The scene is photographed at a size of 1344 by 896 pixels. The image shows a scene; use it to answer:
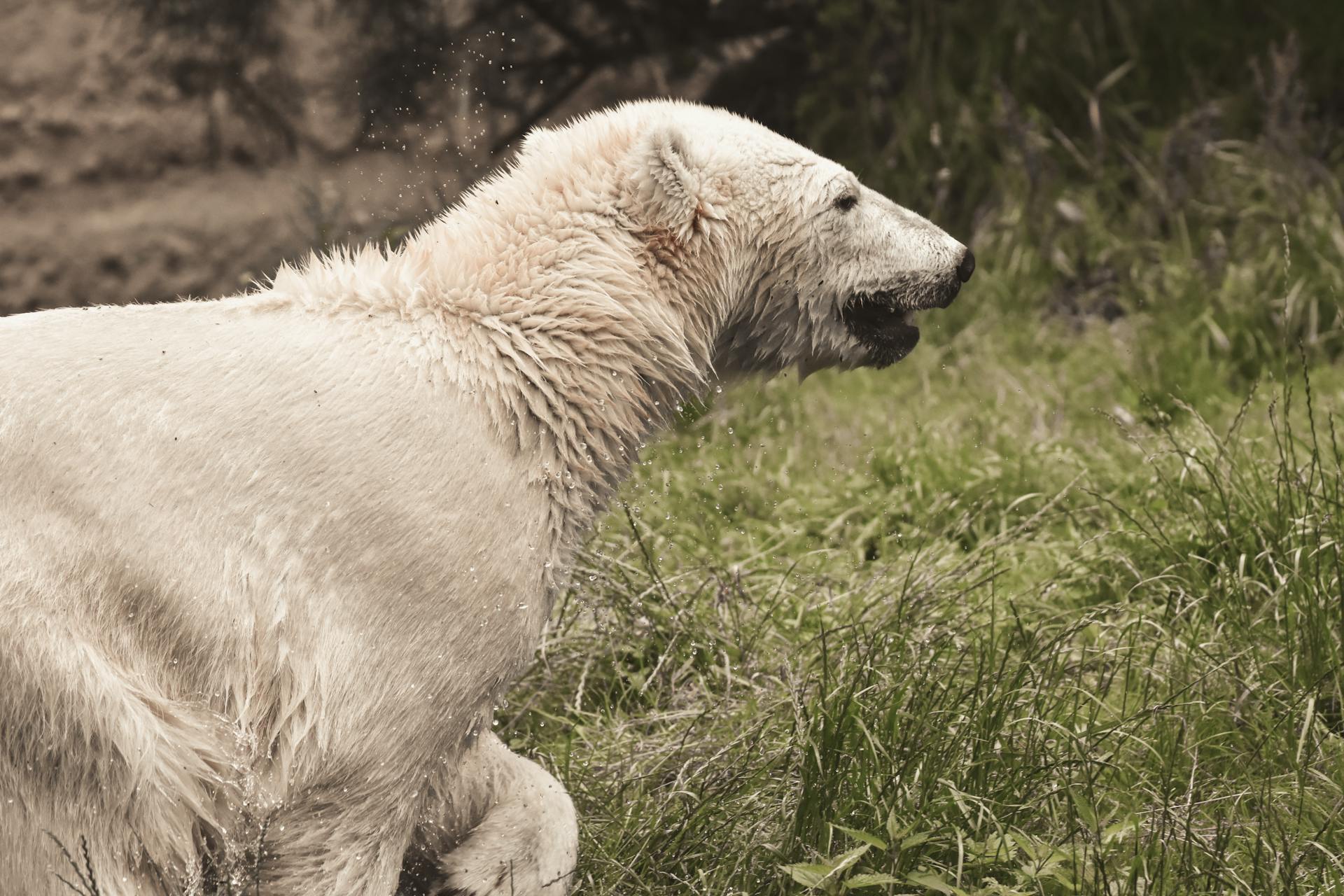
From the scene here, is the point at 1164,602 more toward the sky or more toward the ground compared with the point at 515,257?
more toward the ground

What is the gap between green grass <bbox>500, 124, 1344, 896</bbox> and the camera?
302cm

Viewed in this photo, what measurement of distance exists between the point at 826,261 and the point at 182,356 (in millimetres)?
1433

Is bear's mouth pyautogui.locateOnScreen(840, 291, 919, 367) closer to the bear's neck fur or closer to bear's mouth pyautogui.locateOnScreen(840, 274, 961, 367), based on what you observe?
bear's mouth pyautogui.locateOnScreen(840, 274, 961, 367)

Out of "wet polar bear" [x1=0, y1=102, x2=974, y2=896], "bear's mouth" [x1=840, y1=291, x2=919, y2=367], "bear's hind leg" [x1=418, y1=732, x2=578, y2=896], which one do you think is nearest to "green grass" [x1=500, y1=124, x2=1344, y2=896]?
"bear's hind leg" [x1=418, y1=732, x2=578, y2=896]

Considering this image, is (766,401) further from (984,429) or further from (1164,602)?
(1164,602)

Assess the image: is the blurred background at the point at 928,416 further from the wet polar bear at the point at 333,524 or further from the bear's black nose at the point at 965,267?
the bear's black nose at the point at 965,267

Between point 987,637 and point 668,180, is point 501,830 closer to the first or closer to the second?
point 668,180

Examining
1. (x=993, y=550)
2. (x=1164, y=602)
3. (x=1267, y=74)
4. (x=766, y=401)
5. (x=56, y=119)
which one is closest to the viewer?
(x=1164, y=602)

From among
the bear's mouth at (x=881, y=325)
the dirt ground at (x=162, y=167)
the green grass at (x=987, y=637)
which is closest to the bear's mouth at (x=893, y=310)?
the bear's mouth at (x=881, y=325)

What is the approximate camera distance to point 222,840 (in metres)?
2.67

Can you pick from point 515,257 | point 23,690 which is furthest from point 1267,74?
point 23,690

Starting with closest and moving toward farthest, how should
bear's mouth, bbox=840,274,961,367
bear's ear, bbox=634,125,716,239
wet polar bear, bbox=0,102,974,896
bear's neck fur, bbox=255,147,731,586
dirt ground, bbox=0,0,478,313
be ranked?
wet polar bear, bbox=0,102,974,896, bear's neck fur, bbox=255,147,731,586, bear's ear, bbox=634,125,716,239, bear's mouth, bbox=840,274,961,367, dirt ground, bbox=0,0,478,313

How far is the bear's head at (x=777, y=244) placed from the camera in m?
3.14

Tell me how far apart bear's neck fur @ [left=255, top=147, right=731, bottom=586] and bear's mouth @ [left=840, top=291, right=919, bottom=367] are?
1.25 feet
